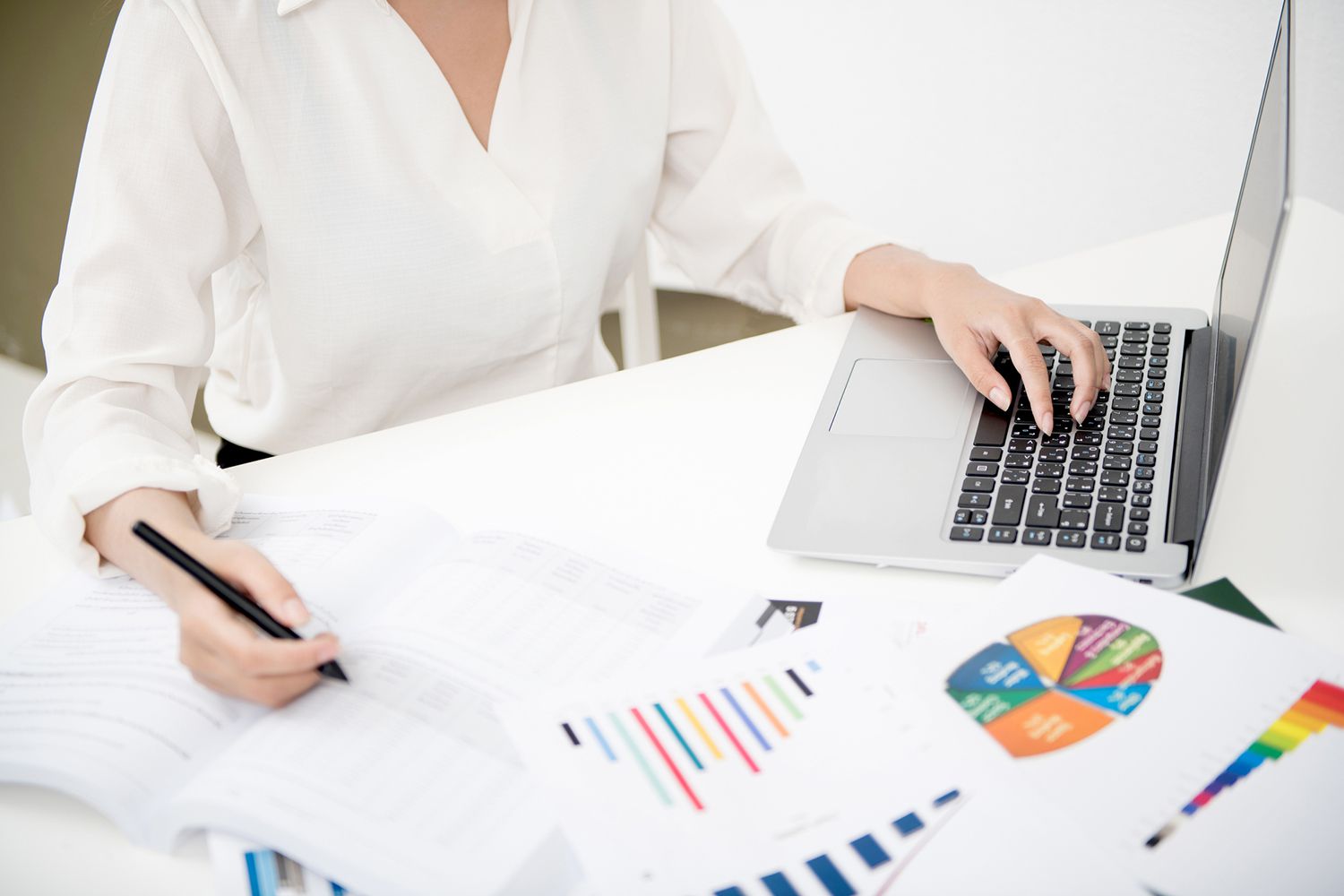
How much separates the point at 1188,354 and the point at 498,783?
62cm

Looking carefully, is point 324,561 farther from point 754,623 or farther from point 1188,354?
point 1188,354

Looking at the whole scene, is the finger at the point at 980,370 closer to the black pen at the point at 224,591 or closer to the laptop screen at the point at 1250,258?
the laptop screen at the point at 1250,258

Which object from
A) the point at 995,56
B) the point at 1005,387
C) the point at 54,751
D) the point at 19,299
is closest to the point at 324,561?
the point at 54,751

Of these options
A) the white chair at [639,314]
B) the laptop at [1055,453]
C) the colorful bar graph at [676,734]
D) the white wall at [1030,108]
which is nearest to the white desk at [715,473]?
the laptop at [1055,453]

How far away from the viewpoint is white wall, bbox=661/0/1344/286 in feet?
5.34

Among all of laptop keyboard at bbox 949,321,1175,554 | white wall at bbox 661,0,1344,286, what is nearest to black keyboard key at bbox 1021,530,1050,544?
laptop keyboard at bbox 949,321,1175,554

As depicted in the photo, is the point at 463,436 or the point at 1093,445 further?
the point at 463,436

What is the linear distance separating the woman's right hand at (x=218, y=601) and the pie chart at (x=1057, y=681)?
1.03ft

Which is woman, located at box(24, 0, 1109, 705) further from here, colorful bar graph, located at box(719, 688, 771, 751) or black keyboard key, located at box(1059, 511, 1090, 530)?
colorful bar graph, located at box(719, 688, 771, 751)

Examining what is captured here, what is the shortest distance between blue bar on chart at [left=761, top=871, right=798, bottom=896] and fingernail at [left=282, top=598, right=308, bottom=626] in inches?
10.5

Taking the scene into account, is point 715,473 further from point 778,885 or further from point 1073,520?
point 778,885

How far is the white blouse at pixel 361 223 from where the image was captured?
0.74 m

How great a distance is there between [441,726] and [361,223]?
52 cm

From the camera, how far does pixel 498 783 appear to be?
48 centimetres
